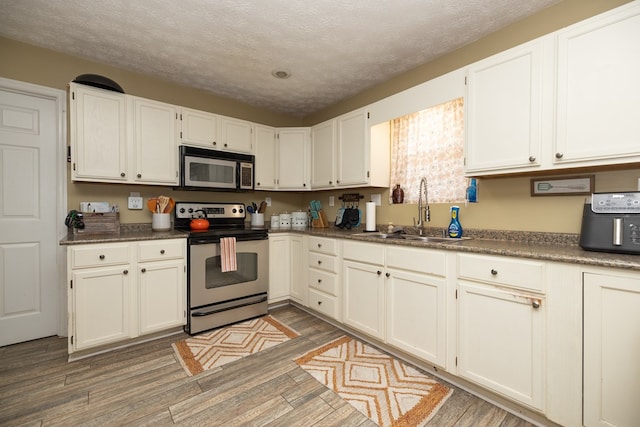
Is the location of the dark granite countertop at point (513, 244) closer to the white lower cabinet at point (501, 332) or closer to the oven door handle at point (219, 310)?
the white lower cabinet at point (501, 332)

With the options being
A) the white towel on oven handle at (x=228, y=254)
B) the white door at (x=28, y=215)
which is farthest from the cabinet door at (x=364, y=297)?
the white door at (x=28, y=215)

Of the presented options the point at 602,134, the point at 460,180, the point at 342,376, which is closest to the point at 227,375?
the point at 342,376

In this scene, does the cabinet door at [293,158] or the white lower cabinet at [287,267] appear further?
the cabinet door at [293,158]

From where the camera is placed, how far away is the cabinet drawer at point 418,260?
187 centimetres

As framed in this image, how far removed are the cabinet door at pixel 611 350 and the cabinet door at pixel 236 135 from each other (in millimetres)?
3170

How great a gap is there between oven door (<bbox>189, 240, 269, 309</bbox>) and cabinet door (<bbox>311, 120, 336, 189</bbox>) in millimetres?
1008

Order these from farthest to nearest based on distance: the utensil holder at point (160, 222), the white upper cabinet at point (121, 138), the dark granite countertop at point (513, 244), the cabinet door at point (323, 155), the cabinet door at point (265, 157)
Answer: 1. the cabinet door at point (265, 157)
2. the cabinet door at point (323, 155)
3. the utensil holder at point (160, 222)
4. the white upper cabinet at point (121, 138)
5. the dark granite countertop at point (513, 244)

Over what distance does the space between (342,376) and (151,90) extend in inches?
128

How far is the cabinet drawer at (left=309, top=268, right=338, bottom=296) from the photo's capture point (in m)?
2.70

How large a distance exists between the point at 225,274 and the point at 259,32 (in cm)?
215

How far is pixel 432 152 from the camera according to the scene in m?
2.60

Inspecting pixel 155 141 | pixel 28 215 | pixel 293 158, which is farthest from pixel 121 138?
pixel 293 158

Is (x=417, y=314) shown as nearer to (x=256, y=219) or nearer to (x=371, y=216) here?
(x=371, y=216)

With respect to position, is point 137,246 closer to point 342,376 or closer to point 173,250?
point 173,250
